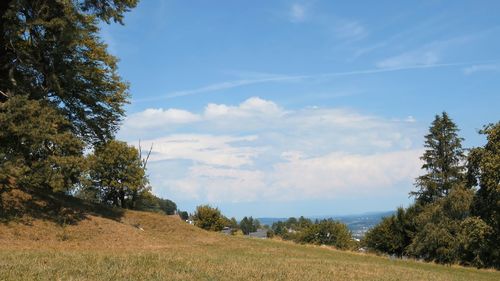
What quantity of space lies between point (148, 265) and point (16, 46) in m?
17.3

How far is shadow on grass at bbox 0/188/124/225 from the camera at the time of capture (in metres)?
22.7

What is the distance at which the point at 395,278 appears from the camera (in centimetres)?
1590

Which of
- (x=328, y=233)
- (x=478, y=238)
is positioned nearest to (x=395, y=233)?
(x=478, y=238)

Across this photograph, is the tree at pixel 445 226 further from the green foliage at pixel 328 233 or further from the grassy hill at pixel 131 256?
the green foliage at pixel 328 233

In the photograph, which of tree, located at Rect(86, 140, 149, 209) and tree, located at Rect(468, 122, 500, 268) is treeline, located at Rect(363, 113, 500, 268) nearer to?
tree, located at Rect(468, 122, 500, 268)

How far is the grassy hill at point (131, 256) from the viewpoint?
11.6 meters

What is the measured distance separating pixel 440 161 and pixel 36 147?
169 feet

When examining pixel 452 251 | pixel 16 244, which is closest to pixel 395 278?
pixel 16 244

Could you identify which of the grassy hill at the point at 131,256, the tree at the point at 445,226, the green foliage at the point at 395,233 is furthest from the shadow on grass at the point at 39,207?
the green foliage at the point at 395,233

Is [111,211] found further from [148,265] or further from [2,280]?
[2,280]

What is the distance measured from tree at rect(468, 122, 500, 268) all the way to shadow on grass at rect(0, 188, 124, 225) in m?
27.5

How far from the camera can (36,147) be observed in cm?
2180

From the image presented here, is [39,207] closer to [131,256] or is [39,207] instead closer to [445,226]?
[131,256]

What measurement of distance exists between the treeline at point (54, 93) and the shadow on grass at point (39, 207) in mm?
582
